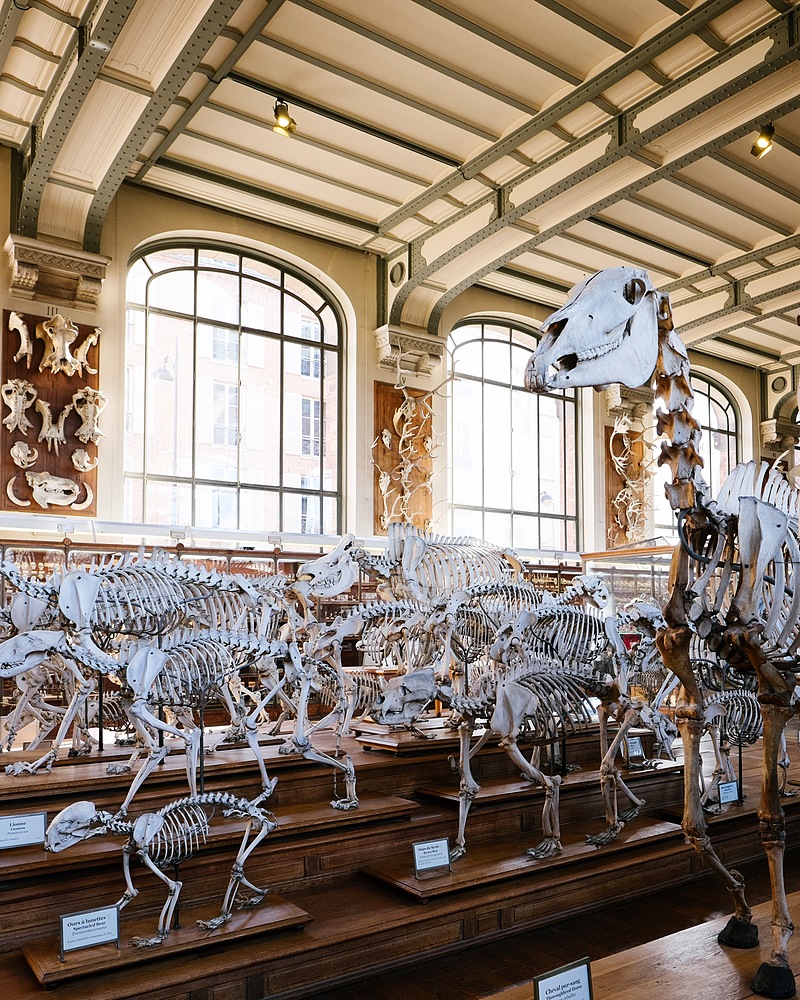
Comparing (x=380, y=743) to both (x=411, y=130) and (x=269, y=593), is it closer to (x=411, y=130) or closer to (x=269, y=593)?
(x=269, y=593)

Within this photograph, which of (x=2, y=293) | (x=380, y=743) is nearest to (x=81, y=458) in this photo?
(x=2, y=293)

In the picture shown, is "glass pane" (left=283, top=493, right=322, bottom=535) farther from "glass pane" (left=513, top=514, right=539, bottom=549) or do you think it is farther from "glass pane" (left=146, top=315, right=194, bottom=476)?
"glass pane" (left=513, top=514, right=539, bottom=549)

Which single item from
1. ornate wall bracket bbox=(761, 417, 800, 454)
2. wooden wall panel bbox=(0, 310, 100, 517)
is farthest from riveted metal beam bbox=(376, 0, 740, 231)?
ornate wall bracket bbox=(761, 417, 800, 454)

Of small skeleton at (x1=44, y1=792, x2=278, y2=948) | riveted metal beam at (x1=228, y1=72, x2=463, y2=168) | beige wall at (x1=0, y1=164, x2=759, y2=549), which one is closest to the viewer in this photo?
small skeleton at (x1=44, y1=792, x2=278, y2=948)

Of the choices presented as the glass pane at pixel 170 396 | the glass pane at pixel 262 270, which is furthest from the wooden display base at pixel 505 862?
the glass pane at pixel 262 270

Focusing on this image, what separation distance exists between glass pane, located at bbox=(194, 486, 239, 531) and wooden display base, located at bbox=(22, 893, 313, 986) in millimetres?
9033

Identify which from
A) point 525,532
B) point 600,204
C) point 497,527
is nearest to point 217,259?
point 600,204

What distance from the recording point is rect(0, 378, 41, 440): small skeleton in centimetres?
1126

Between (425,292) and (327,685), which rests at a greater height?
(425,292)

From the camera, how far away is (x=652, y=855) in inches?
235

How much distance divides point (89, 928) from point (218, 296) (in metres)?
11.2

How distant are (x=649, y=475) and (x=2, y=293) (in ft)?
40.8

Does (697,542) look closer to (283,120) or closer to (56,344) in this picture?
(283,120)

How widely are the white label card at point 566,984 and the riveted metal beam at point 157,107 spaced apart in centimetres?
848
